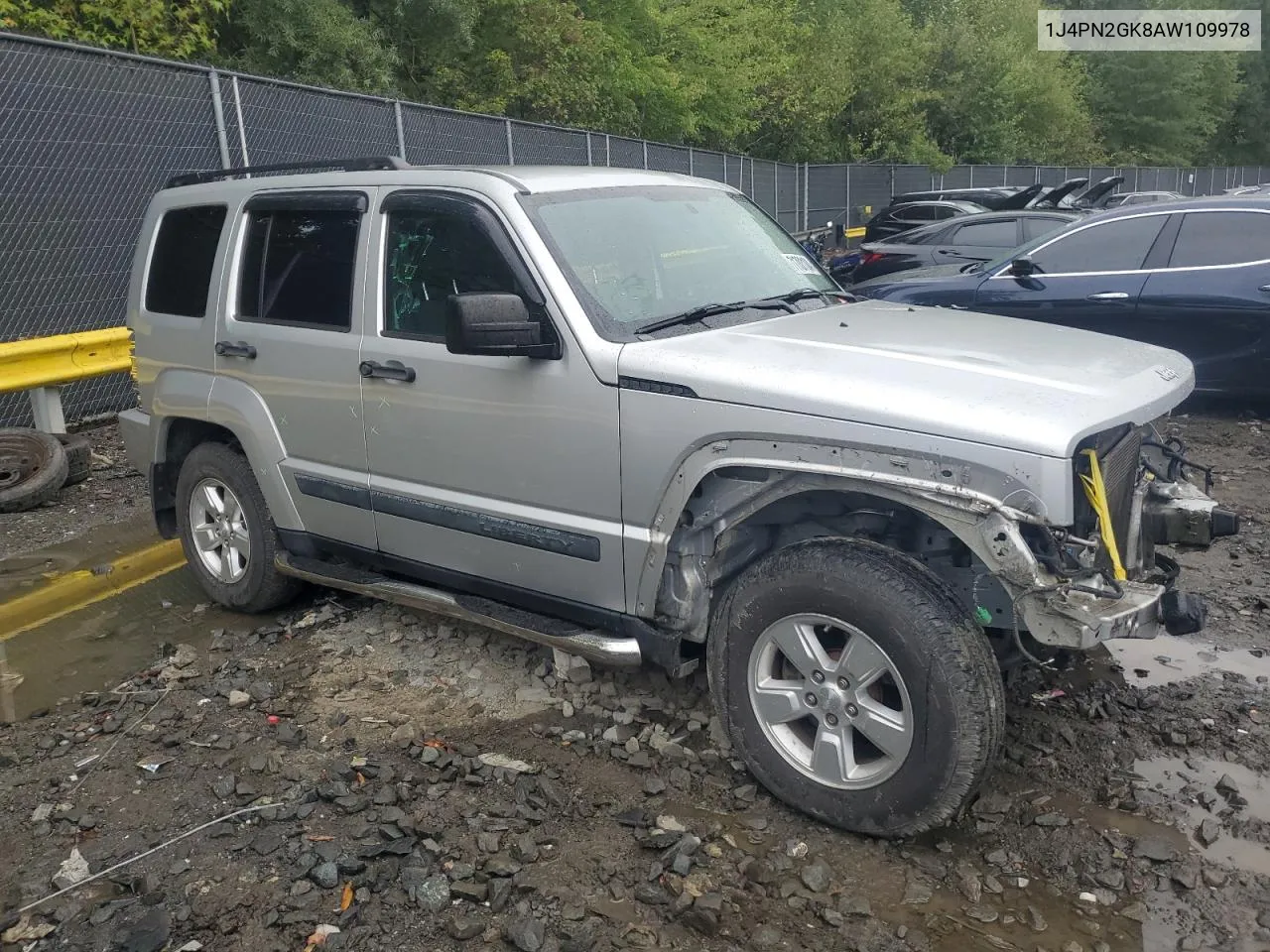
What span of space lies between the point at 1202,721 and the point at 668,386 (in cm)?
230

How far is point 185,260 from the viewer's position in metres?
5.01

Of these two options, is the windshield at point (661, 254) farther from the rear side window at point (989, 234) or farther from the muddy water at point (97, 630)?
the rear side window at point (989, 234)

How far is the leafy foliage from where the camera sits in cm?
1575

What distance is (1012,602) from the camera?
2.93 meters

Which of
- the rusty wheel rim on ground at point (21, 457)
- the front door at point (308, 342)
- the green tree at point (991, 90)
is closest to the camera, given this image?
the front door at point (308, 342)

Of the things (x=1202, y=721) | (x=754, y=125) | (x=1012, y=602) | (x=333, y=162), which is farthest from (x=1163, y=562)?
(x=754, y=125)

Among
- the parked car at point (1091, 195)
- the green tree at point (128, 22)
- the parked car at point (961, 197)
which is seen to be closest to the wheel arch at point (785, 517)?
the parked car at point (1091, 195)

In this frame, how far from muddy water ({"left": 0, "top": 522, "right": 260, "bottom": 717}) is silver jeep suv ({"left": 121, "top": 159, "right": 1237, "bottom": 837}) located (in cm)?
Answer: 45

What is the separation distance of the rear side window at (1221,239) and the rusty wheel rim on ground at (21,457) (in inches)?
316

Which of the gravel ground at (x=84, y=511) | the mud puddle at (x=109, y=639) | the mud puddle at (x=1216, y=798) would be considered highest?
the mud puddle at (x=1216, y=798)

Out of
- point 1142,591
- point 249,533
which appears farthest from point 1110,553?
point 249,533

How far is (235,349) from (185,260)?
69 centimetres

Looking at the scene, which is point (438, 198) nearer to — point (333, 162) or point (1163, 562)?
point (333, 162)

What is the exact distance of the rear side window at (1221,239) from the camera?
7469 millimetres
